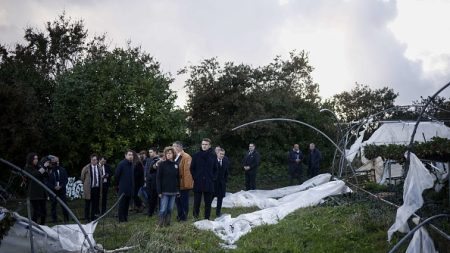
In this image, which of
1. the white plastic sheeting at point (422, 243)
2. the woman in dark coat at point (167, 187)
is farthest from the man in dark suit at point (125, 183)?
the white plastic sheeting at point (422, 243)

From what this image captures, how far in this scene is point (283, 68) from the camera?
86.0 feet

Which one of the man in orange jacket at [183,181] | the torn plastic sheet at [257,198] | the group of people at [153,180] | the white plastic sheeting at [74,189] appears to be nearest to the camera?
the group of people at [153,180]

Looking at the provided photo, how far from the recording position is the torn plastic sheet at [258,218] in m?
9.55

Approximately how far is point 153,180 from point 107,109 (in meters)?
7.04

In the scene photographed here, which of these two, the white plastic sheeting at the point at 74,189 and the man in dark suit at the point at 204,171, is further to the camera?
the white plastic sheeting at the point at 74,189

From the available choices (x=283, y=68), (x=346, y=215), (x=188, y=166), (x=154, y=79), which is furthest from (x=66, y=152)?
(x=283, y=68)

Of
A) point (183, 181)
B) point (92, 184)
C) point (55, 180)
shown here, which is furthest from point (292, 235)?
point (55, 180)

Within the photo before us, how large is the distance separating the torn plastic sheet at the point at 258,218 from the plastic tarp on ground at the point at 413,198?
319cm

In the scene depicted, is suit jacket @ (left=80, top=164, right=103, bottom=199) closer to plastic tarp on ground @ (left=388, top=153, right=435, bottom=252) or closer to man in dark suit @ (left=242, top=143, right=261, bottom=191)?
man in dark suit @ (left=242, top=143, right=261, bottom=191)

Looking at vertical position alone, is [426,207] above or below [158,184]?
below

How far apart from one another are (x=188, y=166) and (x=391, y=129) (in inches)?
382

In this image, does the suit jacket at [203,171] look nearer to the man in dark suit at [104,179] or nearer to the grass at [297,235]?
the grass at [297,235]

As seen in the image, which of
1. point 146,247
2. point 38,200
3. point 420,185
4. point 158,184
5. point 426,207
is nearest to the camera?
point 420,185

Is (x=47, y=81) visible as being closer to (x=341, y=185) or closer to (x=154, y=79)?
(x=154, y=79)
